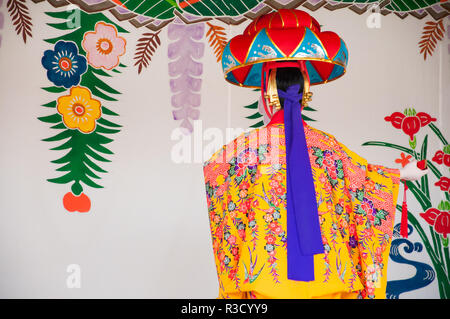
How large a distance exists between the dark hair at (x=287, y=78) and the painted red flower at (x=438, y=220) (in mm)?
2167

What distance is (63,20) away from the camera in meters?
3.56

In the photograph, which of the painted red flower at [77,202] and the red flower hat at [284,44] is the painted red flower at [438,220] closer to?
the red flower hat at [284,44]

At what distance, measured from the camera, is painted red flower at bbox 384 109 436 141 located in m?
3.76

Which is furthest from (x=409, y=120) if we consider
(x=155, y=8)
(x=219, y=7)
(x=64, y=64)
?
(x=64, y=64)

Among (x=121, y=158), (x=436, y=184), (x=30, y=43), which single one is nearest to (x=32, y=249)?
(x=121, y=158)

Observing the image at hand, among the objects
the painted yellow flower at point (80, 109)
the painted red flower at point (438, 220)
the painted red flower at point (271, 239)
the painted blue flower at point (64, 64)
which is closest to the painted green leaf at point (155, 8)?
the painted blue flower at point (64, 64)

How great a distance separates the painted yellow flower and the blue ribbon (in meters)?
1.97

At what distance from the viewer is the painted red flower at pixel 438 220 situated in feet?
12.2

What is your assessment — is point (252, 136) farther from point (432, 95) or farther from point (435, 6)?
point (435, 6)

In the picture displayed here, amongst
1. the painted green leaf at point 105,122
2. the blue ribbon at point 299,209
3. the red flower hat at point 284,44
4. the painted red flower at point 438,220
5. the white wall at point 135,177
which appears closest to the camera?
the blue ribbon at point 299,209

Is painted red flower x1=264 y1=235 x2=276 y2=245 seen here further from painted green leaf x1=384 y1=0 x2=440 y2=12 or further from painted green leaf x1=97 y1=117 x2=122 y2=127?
painted green leaf x1=384 y1=0 x2=440 y2=12

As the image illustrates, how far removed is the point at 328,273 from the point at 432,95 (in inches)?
94.3

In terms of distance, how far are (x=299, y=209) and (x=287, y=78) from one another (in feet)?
1.78

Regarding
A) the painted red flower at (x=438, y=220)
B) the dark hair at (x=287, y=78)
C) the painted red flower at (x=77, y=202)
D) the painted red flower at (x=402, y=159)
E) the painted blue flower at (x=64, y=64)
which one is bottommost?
the painted red flower at (x=438, y=220)
